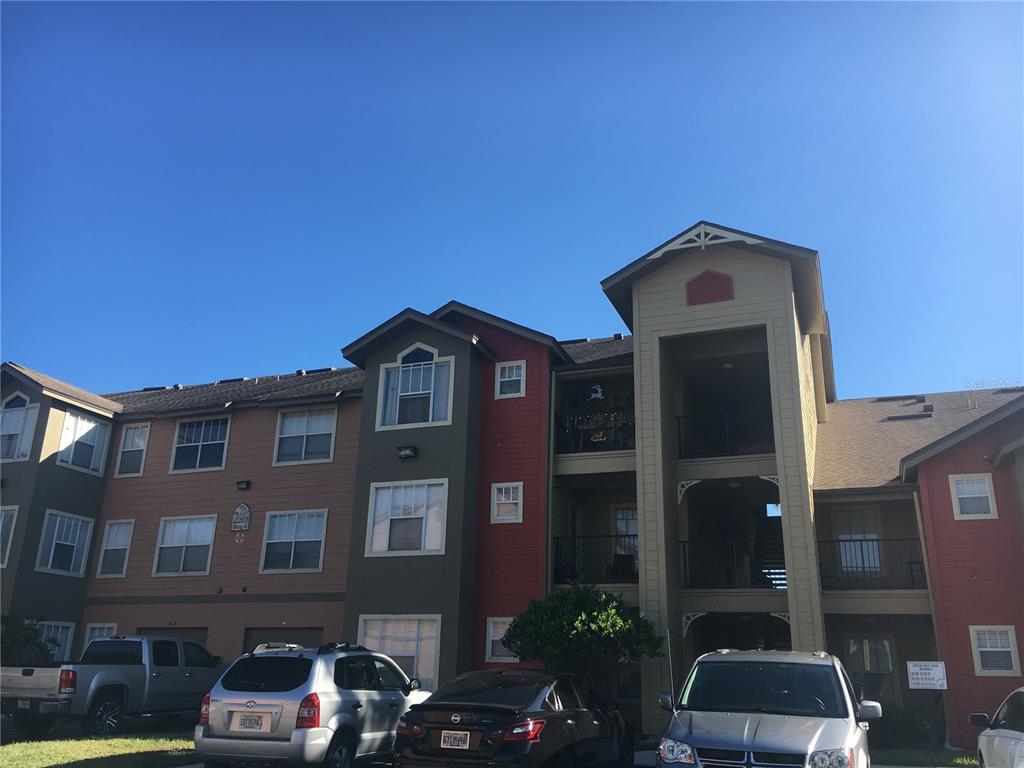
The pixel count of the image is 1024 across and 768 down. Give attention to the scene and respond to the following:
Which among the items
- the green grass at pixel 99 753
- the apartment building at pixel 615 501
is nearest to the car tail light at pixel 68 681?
the green grass at pixel 99 753

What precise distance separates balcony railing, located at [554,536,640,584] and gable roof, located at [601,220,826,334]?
570 cm

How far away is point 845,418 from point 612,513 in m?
7.65

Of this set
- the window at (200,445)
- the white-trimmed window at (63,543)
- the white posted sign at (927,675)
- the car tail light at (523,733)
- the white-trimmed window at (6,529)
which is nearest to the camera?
the car tail light at (523,733)

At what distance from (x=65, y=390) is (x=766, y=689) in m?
20.8

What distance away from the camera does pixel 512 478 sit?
793 inches

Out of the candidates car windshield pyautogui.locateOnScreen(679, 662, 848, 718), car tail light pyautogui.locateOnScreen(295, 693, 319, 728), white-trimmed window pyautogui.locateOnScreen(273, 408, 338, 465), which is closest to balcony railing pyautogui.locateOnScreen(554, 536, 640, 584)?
white-trimmed window pyautogui.locateOnScreen(273, 408, 338, 465)

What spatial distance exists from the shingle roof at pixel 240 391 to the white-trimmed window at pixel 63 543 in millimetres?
3369

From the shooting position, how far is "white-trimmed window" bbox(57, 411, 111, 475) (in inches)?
921

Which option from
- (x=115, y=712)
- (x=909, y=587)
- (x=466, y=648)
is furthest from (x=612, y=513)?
(x=115, y=712)

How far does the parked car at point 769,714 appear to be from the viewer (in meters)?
7.96

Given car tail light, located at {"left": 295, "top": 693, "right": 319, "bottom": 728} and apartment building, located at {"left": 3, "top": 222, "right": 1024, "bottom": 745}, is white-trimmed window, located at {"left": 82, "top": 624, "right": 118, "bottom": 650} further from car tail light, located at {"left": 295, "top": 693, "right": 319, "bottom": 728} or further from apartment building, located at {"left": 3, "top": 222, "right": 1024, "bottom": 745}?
car tail light, located at {"left": 295, "top": 693, "right": 319, "bottom": 728}

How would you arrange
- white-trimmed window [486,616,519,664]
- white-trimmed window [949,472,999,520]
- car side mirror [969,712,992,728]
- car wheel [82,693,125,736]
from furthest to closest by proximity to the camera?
white-trimmed window [486,616,519,664], white-trimmed window [949,472,999,520], car wheel [82,693,125,736], car side mirror [969,712,992,728]

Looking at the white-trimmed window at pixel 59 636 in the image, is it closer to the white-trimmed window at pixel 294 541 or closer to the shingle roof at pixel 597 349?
the white-trimmed window at pixel 294 541

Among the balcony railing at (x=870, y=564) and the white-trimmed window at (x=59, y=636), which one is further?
the white-trimmed window at (x=59, y=636)
